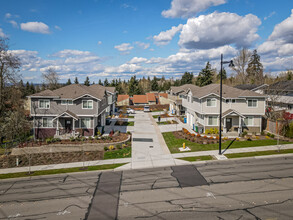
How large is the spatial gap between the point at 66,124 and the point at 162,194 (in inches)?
880

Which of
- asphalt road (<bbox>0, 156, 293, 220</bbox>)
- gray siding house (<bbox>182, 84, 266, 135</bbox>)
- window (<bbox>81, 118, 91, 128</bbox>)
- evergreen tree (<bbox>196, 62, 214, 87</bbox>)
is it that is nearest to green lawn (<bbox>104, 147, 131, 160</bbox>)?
asphalt road (<bbox>0, 156, 293, 220</bbox>)

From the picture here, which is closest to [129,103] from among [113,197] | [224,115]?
[224,115]

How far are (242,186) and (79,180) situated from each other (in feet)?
41.4

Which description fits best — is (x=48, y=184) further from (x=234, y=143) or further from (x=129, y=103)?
(x=129, y=103)

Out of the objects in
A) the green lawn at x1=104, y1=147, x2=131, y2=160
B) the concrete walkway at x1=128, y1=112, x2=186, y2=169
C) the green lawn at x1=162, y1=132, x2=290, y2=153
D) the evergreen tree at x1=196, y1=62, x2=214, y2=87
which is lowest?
the green lawn at x1=104, y1=147, x2=131, y2=160

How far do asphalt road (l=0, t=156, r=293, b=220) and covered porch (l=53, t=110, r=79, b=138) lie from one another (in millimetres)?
11751

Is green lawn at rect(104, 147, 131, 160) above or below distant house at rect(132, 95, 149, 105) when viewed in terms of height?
below

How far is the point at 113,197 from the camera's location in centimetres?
1345

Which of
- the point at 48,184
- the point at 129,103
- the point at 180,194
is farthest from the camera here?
the point at 129,103

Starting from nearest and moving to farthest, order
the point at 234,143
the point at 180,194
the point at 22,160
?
the point at 180,194
the point at 22,160
the point at 234,143

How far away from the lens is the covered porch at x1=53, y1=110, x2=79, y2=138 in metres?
29.1

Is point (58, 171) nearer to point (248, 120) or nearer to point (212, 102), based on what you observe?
point (212, 102)

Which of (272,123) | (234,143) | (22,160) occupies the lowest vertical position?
(22,160)

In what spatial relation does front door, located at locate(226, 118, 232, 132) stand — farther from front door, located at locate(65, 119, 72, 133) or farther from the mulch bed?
front door, located at locate(65, 119, 72, 133)
